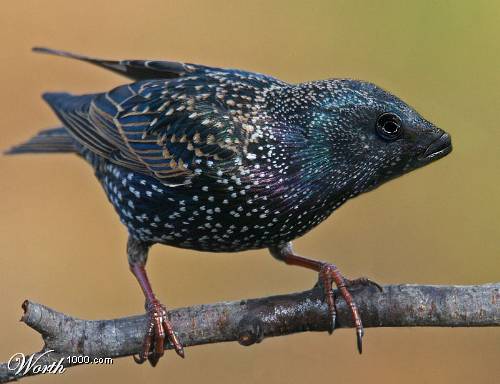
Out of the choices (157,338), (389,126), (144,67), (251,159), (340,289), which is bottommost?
(157,338)

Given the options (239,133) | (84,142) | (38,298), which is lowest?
(38,298)

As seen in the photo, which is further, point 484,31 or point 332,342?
point 484,31

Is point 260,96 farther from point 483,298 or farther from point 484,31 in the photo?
point 484,31

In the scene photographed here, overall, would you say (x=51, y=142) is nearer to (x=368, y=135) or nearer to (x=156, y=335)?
(x=156, y=335)

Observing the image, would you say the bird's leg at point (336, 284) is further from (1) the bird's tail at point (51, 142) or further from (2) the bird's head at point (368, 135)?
(1) the bird's tail at point (51, 142)

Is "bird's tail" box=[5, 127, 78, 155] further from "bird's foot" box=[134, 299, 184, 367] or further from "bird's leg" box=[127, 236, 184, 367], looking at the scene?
"bird's foot" box=[134, 299, 184, 367]

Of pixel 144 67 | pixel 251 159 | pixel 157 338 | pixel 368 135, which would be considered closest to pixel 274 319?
pixel 157 338

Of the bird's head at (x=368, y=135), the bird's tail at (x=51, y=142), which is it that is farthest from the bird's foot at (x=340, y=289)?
the bird's tail at (x=51, y=142)

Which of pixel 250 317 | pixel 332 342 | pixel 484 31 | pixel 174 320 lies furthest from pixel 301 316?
pixel 484 31
